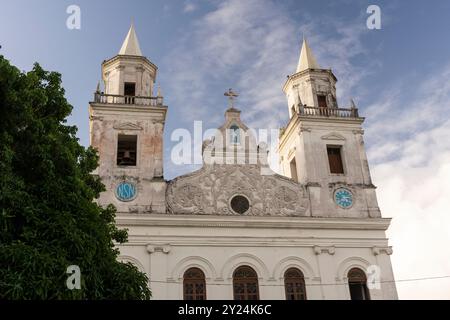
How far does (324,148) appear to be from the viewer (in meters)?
22.1

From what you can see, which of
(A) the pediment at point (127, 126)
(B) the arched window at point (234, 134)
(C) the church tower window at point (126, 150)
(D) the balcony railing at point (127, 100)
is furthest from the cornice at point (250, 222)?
(D) the balcony railing at point (127, 100)

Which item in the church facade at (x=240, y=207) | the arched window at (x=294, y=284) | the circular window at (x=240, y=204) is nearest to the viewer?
the church facade at (x=240, y=207)

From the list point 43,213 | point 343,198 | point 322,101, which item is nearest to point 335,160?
point 343,198

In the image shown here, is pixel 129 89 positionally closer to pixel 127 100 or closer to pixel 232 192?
pixel 127 100

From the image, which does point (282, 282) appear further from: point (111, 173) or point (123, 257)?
point (111, 173)

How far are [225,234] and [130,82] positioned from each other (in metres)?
8.15

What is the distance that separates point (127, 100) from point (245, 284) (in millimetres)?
9298

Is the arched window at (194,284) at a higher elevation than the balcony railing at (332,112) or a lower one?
lower

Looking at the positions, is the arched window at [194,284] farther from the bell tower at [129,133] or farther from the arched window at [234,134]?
the arched window at [234,134]

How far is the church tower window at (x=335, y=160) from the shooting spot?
22.1m

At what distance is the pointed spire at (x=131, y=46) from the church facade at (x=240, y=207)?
70 cm
